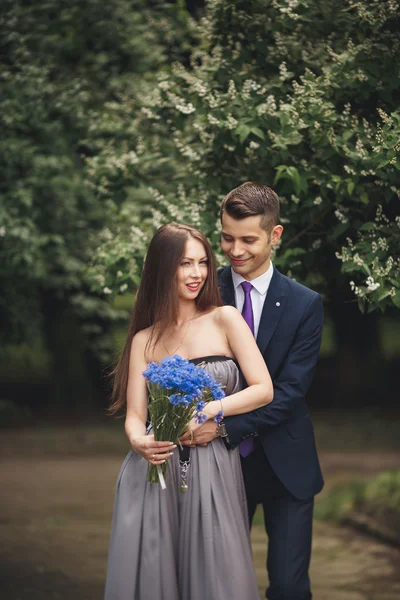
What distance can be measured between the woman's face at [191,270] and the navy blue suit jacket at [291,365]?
374 mm

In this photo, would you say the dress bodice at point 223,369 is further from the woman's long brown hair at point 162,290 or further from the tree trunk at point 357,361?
the tree trunk at point 357,361

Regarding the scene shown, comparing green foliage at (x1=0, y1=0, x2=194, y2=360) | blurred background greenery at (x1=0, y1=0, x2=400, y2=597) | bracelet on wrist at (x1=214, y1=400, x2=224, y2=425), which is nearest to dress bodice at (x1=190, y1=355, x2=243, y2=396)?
bracelet on wrist at (x1=214, y1=400, x2=224, y2=425)

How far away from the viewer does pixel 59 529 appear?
7.98m

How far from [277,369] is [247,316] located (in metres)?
0.27

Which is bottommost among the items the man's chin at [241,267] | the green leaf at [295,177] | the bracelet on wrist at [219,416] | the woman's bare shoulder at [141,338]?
the bracelet on wrist at [219,416]

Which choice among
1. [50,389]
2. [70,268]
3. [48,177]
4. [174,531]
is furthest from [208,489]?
[50,389]

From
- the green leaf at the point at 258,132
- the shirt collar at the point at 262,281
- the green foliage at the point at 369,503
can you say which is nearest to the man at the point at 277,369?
the shirt collar at the point at 262,281

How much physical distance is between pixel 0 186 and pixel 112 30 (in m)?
1.77

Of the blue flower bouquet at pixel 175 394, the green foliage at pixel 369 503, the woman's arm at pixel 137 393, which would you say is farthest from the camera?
the green foliage at pixel 369 503

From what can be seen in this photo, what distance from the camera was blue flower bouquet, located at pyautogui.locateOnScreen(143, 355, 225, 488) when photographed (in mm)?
3430

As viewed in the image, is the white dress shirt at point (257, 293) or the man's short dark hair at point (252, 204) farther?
the white dress shirt at point (257, 293)

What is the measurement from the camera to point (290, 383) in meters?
4.03

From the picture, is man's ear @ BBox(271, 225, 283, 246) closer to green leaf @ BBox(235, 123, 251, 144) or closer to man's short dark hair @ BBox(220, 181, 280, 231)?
man's short dark hair @ BBox(220, 181, 280, 231)

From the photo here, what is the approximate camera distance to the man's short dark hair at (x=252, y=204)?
3.99 meters
